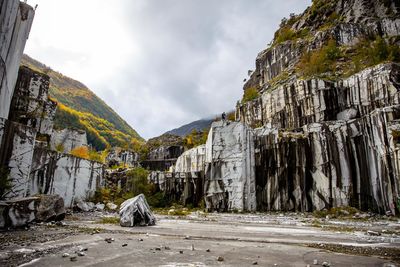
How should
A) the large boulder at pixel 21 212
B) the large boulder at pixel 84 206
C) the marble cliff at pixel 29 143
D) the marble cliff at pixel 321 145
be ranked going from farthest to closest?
the large boulder at pixel 84 206 → the marble cliff at pixel 321 145 → the large boulder at pixel 21 212 → the marble cliff at pixel 29 143

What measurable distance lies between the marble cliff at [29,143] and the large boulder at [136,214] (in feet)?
15.0

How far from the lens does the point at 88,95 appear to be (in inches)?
5876

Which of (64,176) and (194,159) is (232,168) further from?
(194,159)

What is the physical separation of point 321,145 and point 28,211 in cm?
1762

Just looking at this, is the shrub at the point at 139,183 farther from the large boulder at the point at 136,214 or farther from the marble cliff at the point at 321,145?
the large boulder at the point at 136,214

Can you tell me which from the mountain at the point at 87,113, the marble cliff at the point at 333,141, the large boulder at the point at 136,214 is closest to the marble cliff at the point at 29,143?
the large boulder at the point at 136,214

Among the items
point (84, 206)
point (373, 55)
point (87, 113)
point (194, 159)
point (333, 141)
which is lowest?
point (84, 206)

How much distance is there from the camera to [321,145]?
19.0m

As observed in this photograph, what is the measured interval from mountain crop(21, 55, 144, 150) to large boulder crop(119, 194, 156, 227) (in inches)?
3215

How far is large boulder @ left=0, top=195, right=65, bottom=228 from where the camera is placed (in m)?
7.01

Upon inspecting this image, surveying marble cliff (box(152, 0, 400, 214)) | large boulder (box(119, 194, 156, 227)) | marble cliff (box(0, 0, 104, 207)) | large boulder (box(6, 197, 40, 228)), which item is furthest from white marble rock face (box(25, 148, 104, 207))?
marble cliff (box(152, 0, 400, 214))

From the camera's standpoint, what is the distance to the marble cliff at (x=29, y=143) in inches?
272

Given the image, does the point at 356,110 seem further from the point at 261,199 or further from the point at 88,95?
the point at 88,95

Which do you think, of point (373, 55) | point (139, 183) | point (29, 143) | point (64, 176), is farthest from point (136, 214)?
point (373, 55)
